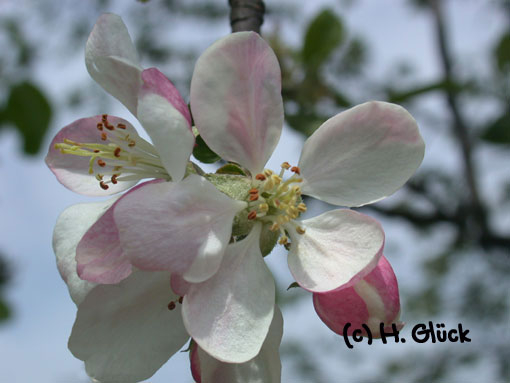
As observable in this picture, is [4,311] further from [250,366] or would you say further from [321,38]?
[250,366]

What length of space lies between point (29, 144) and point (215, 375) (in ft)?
5.79

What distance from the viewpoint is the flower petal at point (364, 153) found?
2.13ft

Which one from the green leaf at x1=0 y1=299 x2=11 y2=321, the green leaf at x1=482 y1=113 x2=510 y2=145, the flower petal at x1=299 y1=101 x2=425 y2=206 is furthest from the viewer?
the green leaf at x1=0 y1=299 x2=11 y2=321

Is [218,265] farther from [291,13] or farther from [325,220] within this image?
[291,13]

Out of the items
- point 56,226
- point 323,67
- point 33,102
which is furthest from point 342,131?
point 33,102

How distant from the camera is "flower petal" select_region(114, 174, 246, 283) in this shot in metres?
0.54

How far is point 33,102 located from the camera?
6.66 ft

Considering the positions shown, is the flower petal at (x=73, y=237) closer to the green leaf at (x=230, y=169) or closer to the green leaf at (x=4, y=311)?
the green leaf at (x=230, y=169)

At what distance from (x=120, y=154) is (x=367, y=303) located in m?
0.35

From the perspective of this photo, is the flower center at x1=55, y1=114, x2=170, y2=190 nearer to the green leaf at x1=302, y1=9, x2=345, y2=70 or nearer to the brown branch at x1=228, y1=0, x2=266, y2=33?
the brown branch at x1=228, y1=0, x2=266, y2=33

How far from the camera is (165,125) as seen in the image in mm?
563

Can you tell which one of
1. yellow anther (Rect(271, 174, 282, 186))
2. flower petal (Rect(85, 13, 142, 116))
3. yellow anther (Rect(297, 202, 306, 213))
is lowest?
yellow anther (Rect(297, 202, 306, 213))

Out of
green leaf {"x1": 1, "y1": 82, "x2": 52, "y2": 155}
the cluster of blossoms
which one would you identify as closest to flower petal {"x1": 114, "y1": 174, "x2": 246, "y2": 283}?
the cluster of blossoms

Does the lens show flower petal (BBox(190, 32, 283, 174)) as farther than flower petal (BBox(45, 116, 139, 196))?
No
